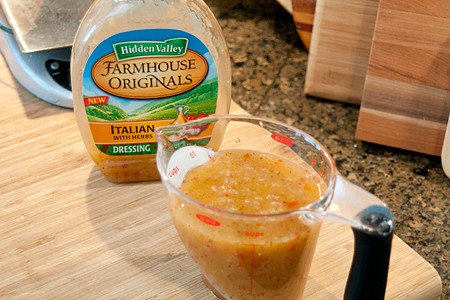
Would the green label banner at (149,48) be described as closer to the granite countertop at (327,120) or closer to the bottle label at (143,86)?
the bottle label at (143,86)

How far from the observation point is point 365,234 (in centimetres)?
66

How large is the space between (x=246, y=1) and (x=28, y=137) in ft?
2.03

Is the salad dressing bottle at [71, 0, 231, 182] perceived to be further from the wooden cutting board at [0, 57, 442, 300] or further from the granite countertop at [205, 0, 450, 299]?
the granite countertop at [205, 0, 450, 299]

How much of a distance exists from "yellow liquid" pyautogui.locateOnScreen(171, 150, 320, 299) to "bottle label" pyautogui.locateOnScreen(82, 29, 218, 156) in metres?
0.11

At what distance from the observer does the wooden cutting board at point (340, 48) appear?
1.12m

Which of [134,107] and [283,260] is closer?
[283,260]

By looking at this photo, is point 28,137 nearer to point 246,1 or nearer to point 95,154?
point 95,154

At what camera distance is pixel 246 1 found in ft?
4.91

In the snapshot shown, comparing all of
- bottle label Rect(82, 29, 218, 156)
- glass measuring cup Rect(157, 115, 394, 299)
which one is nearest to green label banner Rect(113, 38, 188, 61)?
bottle label Rect(82, 29, 218, 156)

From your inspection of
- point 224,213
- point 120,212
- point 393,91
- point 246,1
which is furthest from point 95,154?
point 246,1

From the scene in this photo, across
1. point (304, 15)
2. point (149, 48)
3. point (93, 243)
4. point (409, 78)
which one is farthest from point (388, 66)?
point (93, 243)

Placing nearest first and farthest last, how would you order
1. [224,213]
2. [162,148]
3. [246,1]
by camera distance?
[224,213] < [162,148] < [246,1]

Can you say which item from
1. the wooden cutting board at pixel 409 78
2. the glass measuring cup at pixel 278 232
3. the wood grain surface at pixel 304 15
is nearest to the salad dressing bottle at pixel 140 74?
the glass measuring cup at pixel 278 232

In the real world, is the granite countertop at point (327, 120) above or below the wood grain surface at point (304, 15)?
below
